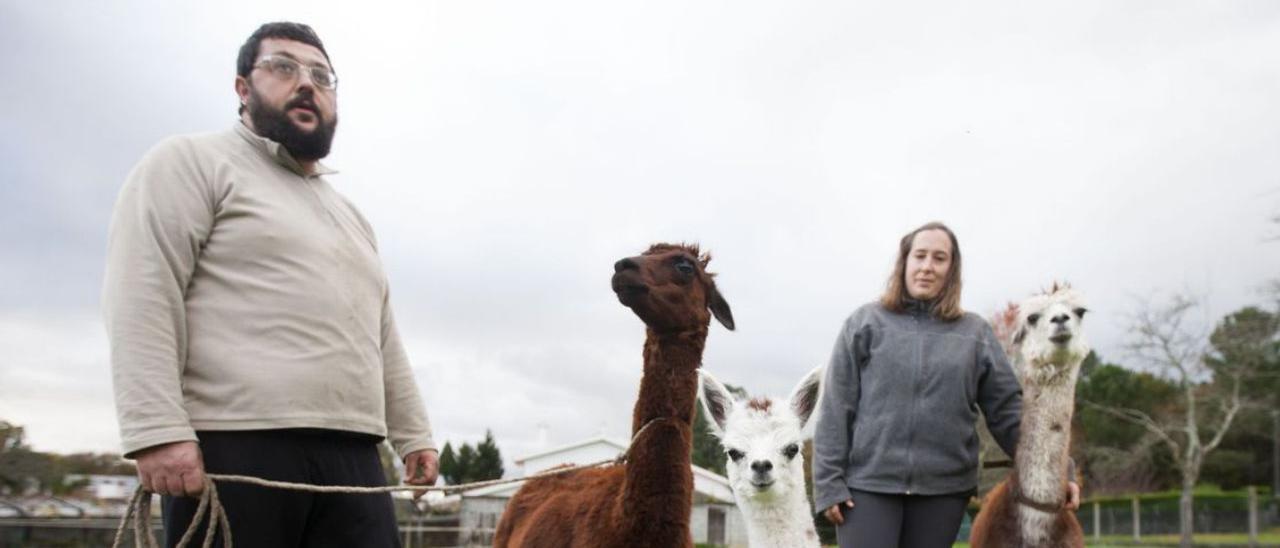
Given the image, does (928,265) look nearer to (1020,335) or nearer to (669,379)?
(1020,335)

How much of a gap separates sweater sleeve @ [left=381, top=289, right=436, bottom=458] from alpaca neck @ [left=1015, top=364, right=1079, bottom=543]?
2701mm

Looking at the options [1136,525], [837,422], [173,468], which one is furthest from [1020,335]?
[1136,525]

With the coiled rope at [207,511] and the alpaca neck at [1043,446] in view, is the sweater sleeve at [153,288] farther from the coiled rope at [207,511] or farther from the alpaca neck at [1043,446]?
the alpaca neck at [1043,446]

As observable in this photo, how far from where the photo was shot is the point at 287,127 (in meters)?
3.05

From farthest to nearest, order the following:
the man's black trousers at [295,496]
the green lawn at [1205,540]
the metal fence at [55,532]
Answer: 1. the green lawn at [1205,540]
2. the metal fence at [55,532]
3. the man's black trousers at [295,496]

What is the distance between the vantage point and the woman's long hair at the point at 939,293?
4.48 m

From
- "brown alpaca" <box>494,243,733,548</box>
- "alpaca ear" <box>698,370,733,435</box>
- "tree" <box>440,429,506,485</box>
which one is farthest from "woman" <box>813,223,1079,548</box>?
"tree" <box>440,429,506,485</box>

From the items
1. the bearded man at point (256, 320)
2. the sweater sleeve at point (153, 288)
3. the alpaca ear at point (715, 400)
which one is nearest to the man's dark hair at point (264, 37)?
the bearded man at point (256, 320)

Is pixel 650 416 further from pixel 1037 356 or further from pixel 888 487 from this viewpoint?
pixel 1037 356

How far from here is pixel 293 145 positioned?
3057 mm

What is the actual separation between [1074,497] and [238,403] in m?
3.62

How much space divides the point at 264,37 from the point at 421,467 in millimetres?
1584

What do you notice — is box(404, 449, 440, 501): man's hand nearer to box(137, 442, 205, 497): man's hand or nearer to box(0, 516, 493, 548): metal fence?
box(137, 442, 205, 497): man's hand

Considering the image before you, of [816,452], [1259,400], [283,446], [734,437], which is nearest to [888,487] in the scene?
[816,452]
